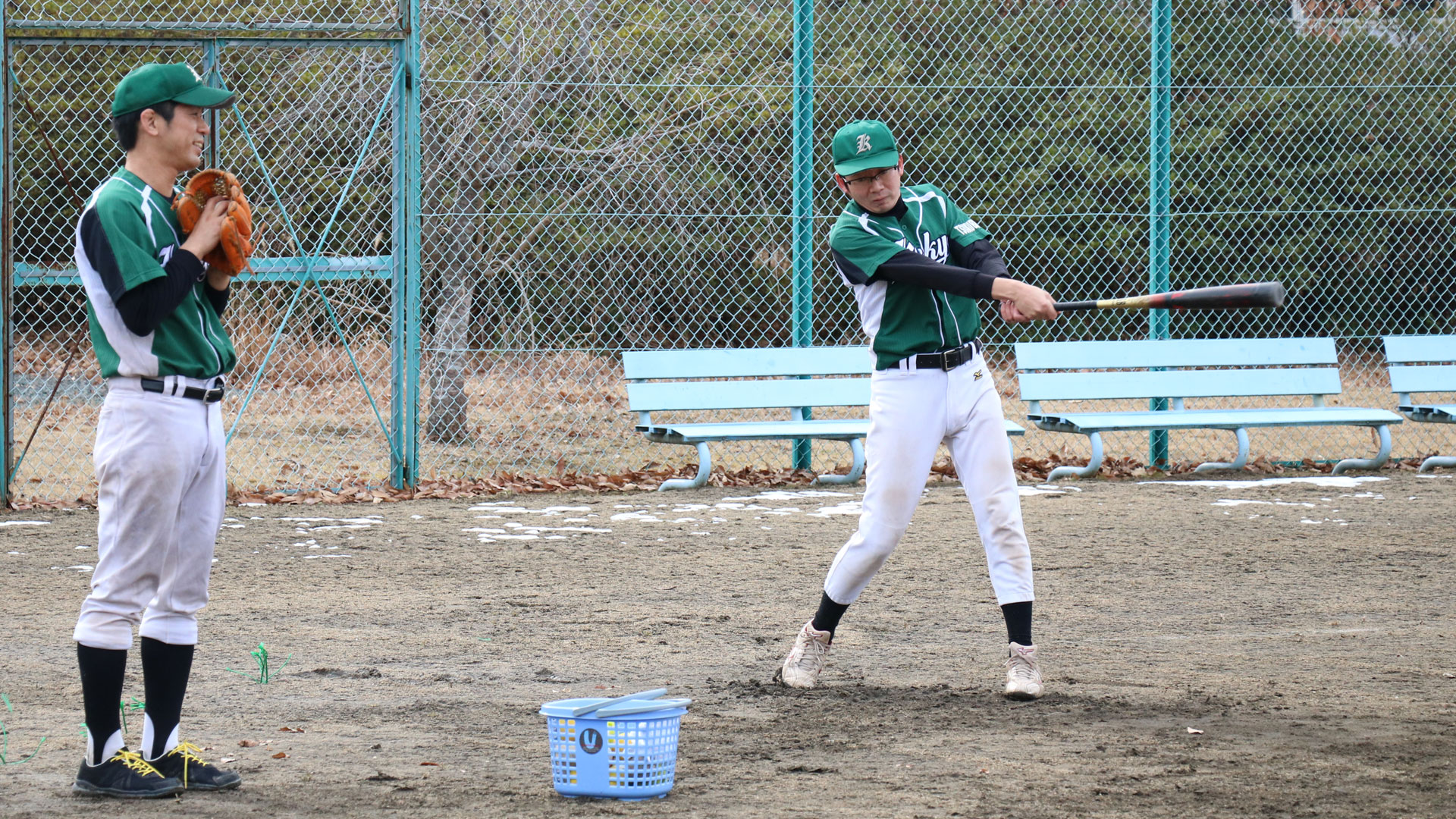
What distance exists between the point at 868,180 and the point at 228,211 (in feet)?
6.98

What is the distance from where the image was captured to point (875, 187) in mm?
5008

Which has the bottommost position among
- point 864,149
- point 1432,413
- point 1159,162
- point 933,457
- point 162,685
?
point 162,685

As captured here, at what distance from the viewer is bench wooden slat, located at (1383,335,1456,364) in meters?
11.0

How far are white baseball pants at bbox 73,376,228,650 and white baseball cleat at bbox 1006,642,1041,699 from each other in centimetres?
242

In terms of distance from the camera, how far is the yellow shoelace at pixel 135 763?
12.3ft

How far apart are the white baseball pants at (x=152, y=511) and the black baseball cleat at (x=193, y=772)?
0.28 metres

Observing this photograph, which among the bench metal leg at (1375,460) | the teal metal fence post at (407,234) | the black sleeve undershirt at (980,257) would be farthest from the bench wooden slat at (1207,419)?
the black sleeve undershirt at (980,257)

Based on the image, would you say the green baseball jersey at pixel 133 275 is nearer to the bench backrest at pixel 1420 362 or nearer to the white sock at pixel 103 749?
the white sock at pixel 103 749

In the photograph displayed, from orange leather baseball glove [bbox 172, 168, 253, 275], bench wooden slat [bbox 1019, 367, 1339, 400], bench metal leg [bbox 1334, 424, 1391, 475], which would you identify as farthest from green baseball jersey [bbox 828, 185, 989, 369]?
bench metal leg [bbox 1334, 424, 1391, 475]

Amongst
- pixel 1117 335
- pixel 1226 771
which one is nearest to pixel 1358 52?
pixel 1117 335

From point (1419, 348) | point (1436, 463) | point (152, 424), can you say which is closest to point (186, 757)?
point (152, 424)

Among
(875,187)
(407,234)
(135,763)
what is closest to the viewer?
(135,763)

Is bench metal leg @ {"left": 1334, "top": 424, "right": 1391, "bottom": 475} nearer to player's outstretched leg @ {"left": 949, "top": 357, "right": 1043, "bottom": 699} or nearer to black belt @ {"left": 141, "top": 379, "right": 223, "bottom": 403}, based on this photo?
player's outstretched leg @ {"left": 949, "top": 357, "right": 1043, "bottom": 699}

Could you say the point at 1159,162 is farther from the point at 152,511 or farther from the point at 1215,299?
the point at 152,511
